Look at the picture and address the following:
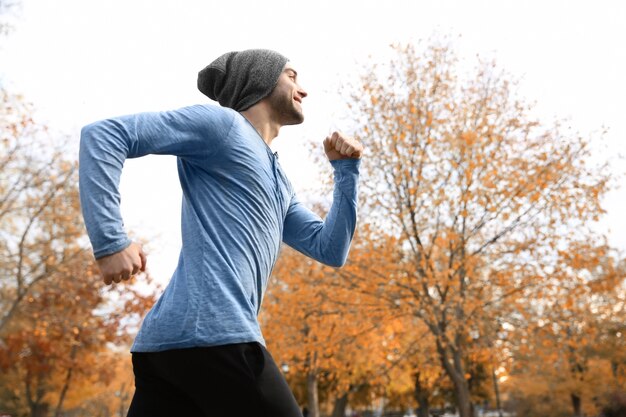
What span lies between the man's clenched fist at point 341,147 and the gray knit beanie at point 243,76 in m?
0.31


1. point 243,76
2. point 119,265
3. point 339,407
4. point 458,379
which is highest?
point 243,76

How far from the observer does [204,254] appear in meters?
1.70

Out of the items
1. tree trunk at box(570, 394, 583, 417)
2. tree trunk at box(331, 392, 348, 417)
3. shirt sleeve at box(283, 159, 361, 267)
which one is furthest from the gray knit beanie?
tree trunk at box(570, 394, 583, 417)

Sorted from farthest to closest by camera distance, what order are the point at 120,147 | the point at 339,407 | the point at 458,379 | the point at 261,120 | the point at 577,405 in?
1. the point at 577,405
2. the point at 339,407
3. the point at 458,379
4. the point at 261,120
5. the point at 120,147

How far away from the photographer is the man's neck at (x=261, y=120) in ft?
7.04

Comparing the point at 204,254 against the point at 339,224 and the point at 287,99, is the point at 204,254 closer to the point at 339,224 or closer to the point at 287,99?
the point at 339,224

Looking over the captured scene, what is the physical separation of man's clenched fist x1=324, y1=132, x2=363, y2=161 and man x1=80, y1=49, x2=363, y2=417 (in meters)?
0.26

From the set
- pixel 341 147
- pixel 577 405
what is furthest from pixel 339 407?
pixel 341 147

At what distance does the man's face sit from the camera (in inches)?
86.4

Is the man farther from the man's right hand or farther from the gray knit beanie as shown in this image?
the gray knit beanie

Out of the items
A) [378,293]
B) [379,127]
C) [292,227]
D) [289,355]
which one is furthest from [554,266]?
[292,227]

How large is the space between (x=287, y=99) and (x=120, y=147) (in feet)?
2.57

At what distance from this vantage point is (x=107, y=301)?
59.2 feet

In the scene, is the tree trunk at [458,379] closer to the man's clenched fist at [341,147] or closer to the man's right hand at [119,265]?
the man's clenched fist at [341,147]
